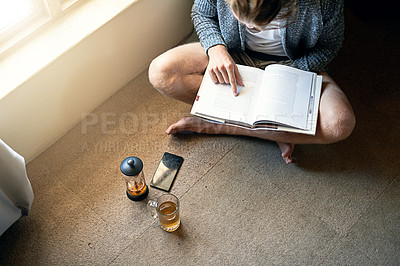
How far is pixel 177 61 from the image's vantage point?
1443mm

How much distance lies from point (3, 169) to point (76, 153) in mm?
381

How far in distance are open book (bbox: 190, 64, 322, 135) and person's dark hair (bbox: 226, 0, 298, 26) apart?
24 centimetres

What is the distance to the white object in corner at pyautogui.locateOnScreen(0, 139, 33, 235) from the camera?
1.21 meters

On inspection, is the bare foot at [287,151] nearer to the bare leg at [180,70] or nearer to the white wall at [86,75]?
the bare leg at [180,70]

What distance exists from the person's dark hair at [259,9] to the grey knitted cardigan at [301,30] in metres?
0.14

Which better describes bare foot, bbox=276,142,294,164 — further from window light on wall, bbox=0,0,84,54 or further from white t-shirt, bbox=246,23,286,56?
window light on wall, bbox=0,0,84,54

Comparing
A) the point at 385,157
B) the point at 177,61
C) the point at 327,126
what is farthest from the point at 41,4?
the point at 385,157

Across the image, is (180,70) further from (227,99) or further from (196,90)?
(227,99)

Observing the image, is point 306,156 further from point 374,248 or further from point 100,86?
point 100,86

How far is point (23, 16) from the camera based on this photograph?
1.38 metres

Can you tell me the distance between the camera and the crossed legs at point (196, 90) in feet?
4.43

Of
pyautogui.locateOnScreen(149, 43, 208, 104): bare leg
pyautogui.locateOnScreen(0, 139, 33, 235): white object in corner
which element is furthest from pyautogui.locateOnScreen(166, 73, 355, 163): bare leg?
pyautogui.locateOnScreen(0, 139, 33, 235): white object in corner

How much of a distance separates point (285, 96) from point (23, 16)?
0.89 m

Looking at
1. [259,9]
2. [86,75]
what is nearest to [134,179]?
[86,75]
